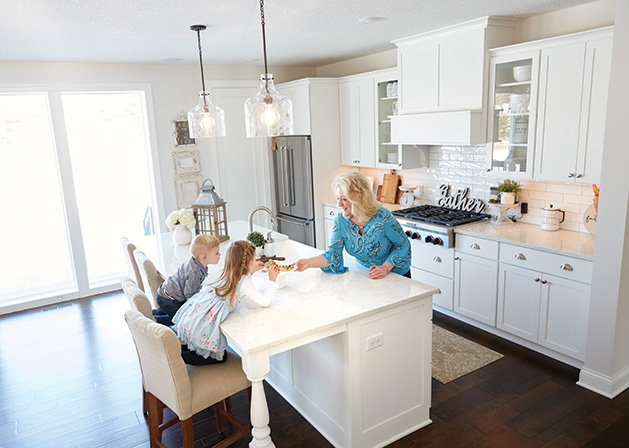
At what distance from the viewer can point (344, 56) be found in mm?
5465

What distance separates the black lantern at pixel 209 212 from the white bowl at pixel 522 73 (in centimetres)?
257

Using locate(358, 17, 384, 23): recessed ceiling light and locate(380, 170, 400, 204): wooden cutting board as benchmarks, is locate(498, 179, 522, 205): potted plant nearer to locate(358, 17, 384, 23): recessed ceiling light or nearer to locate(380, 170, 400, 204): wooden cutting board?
locate(380, 170, 400, 204): wooden cutting board

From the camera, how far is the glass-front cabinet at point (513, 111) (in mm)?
3686

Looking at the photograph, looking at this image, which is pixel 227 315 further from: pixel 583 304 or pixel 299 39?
pixel 299 39

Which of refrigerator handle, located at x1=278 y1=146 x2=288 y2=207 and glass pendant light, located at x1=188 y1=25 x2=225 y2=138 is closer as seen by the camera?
glass pendant light, located at x1=188 y1=25 x2=225 y2=138

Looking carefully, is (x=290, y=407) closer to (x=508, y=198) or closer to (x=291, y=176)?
(x=508, y=198)

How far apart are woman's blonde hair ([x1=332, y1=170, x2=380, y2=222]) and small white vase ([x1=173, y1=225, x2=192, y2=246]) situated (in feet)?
5.33

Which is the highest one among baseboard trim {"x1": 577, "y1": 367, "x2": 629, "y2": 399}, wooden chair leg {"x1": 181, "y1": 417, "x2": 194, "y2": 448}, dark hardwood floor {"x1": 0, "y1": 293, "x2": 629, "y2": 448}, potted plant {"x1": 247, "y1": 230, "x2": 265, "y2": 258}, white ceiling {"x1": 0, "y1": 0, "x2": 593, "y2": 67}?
white ceiling {"x1": 0, "y1": 0, "x2": 593, "y2": 67}

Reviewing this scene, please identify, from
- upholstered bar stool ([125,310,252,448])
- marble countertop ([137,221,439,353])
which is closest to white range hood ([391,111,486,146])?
marble countertop ([137,221,439,353])

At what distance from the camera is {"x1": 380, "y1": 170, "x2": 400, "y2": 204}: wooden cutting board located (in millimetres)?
5480

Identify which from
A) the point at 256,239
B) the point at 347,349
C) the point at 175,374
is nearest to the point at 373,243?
the point at 347,349

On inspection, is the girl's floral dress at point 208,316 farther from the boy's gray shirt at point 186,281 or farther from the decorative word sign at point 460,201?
the decorative word sign at point 460,201

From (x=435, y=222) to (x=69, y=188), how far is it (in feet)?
13.1

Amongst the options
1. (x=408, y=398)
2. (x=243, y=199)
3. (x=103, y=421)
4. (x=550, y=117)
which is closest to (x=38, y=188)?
(x=243, y=199)
